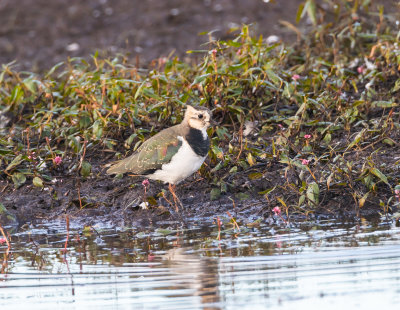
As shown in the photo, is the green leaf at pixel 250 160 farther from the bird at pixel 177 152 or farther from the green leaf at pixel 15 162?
the green leaf at pixel 15 162

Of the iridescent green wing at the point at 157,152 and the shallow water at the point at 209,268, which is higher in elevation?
the iridescent green wing at the point at 157,152

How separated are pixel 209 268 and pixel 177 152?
195 cm

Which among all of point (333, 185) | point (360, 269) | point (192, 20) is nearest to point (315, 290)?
point (360, 269)

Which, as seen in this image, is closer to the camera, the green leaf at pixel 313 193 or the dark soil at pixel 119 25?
the green leaf at pixel 313 193

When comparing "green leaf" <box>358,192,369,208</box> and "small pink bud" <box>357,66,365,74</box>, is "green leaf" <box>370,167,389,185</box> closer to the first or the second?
"green leaf" <box>358,192,369,208</box>

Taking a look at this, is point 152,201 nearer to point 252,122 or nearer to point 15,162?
point 15,162

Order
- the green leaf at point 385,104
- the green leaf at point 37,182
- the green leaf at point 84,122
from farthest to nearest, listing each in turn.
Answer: the green leaf at point 84,122, the green leaf at point 385,104, the green leaf at point 37,182

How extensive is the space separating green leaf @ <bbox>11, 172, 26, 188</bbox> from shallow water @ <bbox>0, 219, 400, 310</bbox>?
1.10 metres

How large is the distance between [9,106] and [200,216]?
10.9 feet

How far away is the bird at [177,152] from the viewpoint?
6898mm

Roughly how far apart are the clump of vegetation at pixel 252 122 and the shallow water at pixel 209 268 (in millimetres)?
714

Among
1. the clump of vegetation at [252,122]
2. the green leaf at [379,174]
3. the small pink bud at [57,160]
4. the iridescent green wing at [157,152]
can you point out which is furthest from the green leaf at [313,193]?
the small pink bud at [57,160]

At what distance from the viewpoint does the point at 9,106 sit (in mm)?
9289

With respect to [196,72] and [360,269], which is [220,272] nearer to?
[360,269]
